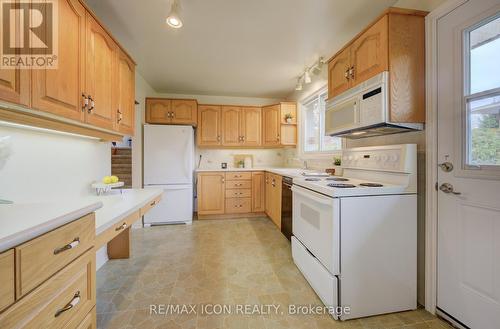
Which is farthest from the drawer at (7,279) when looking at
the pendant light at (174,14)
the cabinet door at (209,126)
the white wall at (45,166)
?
the cabinet door at (209,126)

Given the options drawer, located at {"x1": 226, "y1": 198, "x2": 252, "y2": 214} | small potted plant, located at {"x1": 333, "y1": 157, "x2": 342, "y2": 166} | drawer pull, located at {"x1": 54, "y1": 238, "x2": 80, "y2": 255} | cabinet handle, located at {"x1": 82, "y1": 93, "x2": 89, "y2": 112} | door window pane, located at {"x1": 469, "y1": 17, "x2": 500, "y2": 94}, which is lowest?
drawer, located at {"x1": 226, "y1": 198, "x2": 252, "y2": 214}

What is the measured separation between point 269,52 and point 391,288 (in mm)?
2565

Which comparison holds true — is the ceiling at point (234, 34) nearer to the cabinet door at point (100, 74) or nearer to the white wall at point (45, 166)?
the cabinet door at point (100, 74)

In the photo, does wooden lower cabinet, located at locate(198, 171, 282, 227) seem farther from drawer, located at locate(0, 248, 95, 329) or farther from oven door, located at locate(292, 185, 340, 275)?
drawer, located at locate(0, 248, 95, 329)

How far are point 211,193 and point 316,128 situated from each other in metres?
2.11

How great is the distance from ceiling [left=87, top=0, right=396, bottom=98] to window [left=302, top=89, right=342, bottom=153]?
53cm

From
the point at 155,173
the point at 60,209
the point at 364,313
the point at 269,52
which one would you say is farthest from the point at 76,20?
the point at 364,313

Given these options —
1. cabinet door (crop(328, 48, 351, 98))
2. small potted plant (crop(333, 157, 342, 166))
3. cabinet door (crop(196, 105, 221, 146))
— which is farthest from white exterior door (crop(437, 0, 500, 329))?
cabinet door (crop(196, 105, 221, 146))

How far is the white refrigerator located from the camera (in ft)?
10.3

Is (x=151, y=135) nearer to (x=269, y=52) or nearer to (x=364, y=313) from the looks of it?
(x=269, y=52)

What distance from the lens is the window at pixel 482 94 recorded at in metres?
1.09

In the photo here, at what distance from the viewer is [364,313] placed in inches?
53.5

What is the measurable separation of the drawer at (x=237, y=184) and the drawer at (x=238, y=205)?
235mm

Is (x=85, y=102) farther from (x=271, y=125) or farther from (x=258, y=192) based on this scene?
(x=271, y=125)
